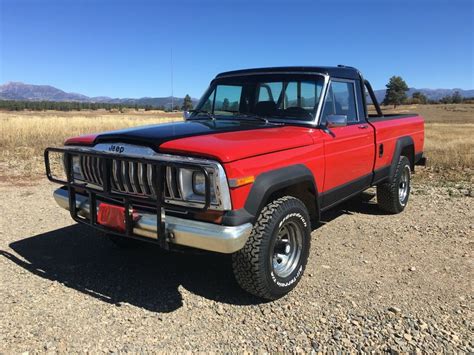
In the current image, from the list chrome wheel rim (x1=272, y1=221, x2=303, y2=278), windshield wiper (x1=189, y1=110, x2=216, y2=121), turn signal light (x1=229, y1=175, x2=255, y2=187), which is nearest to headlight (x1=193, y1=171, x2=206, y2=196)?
turn signal light (x1=229, y1=175, x2=255, y2=187)

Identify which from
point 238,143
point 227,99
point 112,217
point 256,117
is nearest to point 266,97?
point 256,117

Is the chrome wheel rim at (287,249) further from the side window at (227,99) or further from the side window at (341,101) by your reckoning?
the side window at (227,99)

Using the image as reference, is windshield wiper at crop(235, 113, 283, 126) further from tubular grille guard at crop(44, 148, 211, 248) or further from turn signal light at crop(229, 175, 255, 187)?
tubular grille guard at crop(44, 148, 211, 248)

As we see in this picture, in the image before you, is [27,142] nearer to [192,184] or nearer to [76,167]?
[76,167]

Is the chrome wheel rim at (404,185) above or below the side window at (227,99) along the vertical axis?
below

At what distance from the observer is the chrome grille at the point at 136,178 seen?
121 inches

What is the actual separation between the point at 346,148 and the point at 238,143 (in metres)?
1.75

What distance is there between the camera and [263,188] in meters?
3.14

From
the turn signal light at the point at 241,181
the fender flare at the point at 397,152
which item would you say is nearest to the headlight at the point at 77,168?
the turn signal light at the point at 241,181

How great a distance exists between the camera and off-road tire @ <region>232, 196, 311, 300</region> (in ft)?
10.4

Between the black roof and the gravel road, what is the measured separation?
1966mm

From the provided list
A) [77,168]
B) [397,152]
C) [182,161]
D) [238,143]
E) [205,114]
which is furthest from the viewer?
[397,152]

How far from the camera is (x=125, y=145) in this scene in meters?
3.37

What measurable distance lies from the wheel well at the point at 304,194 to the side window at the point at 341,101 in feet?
2.68
